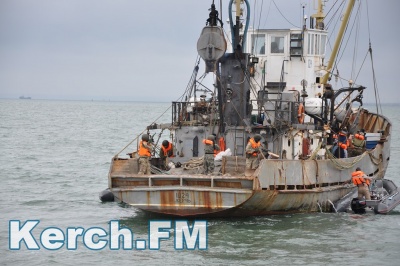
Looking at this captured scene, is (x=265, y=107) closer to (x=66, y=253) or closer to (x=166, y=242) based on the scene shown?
(x=166, y=242)

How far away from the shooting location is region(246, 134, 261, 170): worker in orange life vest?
865 inches

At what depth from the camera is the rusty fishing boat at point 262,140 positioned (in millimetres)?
21641

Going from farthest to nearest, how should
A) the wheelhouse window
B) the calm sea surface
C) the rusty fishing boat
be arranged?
the wheelhouse window, the rusty fishing boat, the calm sea surface

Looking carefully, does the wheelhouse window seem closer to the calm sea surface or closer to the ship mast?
the ship mast

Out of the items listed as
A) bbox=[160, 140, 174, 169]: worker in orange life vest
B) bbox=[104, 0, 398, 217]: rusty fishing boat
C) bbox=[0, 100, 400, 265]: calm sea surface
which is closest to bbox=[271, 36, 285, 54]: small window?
bbox=[104, 0, 398, 217]: rusty fishing boat

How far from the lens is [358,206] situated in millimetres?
25047

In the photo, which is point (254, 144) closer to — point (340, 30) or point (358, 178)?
point (358, 178)

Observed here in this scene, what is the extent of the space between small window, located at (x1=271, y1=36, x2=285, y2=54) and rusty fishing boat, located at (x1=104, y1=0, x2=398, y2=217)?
0.03 m

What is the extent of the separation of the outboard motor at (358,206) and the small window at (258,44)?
674cm

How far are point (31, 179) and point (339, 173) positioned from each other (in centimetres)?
1484

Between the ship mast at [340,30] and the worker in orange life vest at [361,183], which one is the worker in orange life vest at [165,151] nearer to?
the worker in orange life vest at [361,183]

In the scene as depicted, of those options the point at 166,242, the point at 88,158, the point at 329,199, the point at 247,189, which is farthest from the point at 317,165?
the point at 88,158

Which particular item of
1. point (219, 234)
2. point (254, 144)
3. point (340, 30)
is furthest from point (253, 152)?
point (340, 30)

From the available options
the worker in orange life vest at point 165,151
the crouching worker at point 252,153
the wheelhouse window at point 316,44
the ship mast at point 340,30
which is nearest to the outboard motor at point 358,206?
the crouching worker at point 252,153
